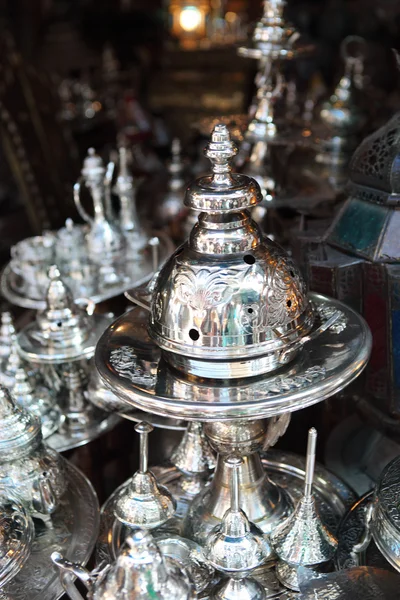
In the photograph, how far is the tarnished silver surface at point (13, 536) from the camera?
3.24 ft

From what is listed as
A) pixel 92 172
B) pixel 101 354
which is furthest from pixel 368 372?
pixel 92 172

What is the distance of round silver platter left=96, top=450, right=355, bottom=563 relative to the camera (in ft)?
3.90

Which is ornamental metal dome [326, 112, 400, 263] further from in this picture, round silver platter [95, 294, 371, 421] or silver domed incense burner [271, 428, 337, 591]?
silver domed incense burner [271, 428, 337, 591]

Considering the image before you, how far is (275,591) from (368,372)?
393 millimetres

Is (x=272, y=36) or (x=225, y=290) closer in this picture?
(x=225, y=290)

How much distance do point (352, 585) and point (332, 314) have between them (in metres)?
0.37

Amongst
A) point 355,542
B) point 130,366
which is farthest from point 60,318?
point 355,542

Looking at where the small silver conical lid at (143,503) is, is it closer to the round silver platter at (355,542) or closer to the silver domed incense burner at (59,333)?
the round silver platter at (355,542)

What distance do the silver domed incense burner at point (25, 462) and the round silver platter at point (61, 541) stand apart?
36 mm

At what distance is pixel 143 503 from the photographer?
1021mm

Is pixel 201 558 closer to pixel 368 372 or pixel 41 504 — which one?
pixel 41 504

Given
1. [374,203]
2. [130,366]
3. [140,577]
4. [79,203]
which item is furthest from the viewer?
[79,203]

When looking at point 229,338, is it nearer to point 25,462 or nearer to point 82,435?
point 25,462

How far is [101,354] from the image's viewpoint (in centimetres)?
105
